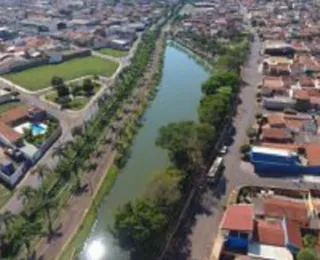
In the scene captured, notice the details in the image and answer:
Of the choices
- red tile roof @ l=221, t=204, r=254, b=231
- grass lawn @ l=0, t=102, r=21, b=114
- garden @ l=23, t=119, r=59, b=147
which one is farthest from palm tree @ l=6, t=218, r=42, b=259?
grass lawn @ l=0, t=102, r=21, b=114

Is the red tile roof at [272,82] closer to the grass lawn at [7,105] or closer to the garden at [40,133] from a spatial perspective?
the garden at [40,133]

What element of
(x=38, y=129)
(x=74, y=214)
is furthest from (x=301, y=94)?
(x=74, y=214)

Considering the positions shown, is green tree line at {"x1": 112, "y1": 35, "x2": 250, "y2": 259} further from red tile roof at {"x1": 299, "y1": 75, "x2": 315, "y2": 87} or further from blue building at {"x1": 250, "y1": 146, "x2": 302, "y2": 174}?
red tile roof at {"x1": 299, "y1": 75, "x2": 315, "y2": 87}

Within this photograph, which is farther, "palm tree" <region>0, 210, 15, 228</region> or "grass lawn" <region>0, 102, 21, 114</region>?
"grass lawn" <region>0, 102, 21, 114</region>

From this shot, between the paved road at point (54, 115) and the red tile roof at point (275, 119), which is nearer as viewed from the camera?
the paved road at point (54, 115)

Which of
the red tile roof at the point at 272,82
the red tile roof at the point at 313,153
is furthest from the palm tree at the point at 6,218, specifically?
the red tile roof at the point at 272,82

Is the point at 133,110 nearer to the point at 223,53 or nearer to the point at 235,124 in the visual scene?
the point at 235,124
